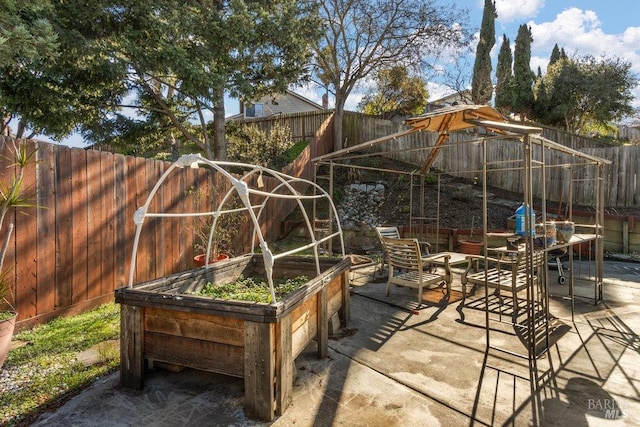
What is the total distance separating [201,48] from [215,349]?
707 centimetres

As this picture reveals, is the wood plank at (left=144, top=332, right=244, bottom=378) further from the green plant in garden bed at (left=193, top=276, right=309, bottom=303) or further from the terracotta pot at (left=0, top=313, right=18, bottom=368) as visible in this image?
the terracotta pot at (left=0, top=313, right=18, bottom=368)

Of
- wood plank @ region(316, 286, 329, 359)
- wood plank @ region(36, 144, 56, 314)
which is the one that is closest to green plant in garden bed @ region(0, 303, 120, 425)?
wood plank @ region(36, 144, 56, 314)

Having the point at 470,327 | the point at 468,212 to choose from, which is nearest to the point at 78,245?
the point at 470,327

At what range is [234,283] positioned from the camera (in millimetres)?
3738

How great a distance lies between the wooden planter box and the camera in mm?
2219

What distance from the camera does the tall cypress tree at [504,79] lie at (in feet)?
57.9

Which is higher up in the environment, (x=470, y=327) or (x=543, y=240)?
(x=543, y=240)

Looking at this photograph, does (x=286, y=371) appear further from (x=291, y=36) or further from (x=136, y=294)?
(x=291, y=36)

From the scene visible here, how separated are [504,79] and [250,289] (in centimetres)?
1754

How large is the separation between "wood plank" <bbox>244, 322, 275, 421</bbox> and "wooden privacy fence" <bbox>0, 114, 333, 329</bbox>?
2.27 metres

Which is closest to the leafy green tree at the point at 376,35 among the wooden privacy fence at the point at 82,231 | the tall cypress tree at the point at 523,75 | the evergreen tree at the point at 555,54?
the tall cypress tree at the point at 523,75

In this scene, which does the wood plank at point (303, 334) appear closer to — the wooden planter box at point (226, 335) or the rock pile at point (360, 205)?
the wooden planter box at point (226, 335)

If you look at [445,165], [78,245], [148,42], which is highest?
[148,42]

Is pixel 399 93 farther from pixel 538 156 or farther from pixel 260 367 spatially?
→ pixel 260 367
